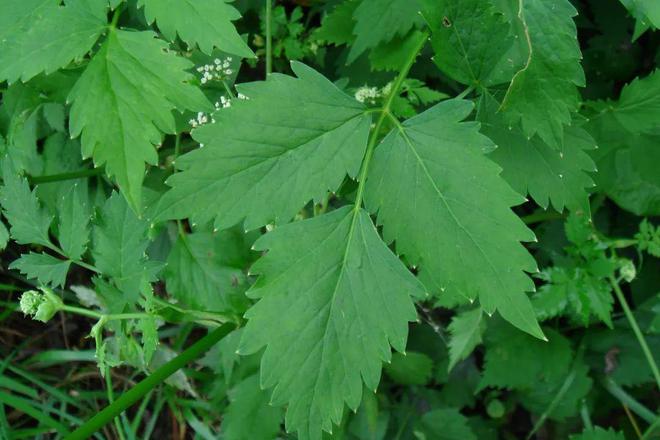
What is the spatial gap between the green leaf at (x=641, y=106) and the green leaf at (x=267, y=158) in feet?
2.84

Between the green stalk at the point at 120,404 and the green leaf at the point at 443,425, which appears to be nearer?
the green stalk at the point at 120,404

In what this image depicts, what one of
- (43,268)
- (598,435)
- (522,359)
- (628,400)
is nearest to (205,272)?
(43,268)

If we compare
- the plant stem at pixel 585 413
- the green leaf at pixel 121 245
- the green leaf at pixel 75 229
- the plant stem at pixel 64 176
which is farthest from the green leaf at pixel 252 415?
the plant stem at pixel 585 413

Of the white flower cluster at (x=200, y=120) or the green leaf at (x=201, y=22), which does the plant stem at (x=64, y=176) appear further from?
the green leaf at (x=201, y=22)

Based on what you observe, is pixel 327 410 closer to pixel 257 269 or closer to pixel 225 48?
pixel 257 269

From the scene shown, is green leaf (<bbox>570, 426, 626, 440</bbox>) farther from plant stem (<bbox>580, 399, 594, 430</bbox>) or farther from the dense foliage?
plant stem (<bbox>580, 399, 594, 430</bbox>)

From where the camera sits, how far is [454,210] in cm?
130

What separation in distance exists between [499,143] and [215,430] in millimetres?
1464

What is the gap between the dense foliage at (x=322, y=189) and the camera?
4.27 ft

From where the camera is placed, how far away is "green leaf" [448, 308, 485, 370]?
6.66ft

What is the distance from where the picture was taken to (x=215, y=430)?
2301mm

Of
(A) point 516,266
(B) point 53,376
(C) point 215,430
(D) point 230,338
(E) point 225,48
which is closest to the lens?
(A) point 516,266

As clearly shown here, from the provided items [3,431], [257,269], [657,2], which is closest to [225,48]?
[257,269]

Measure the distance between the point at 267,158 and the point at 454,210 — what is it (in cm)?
40
